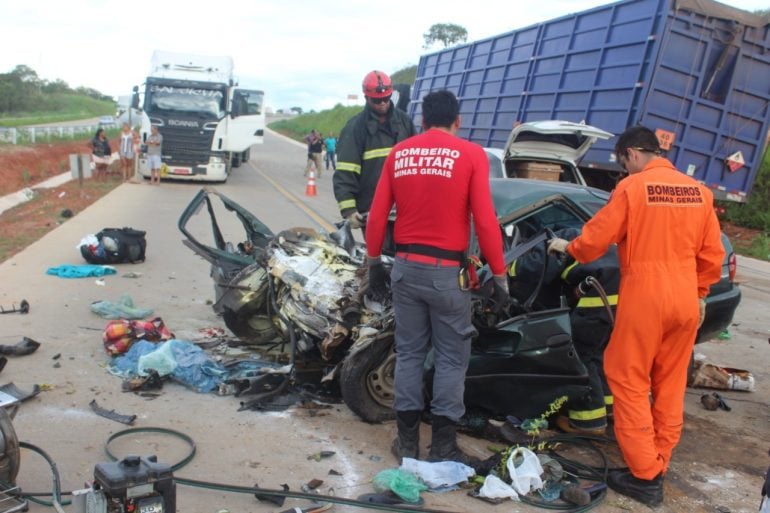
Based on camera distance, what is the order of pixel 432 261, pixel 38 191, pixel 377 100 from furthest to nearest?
pixel 38 191, pixel 377 100, pixel 432 261

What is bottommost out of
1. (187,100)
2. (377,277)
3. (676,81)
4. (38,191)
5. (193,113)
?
(38,191)

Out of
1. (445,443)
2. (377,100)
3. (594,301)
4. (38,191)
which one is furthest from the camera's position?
(38,191)

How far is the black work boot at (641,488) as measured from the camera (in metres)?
3.64

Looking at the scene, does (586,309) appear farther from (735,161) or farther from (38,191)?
(38,191)

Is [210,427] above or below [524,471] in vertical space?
below

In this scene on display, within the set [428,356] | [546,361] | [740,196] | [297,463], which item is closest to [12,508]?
[297,463]

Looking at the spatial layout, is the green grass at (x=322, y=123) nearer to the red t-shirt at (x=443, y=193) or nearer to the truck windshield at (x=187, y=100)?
the truck windshield at (x=187, y=100)

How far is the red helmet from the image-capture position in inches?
204

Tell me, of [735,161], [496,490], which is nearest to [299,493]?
[496,490]

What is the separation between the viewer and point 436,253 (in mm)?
3693

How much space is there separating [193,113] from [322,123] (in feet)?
164

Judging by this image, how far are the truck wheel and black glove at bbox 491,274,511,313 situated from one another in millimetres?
766

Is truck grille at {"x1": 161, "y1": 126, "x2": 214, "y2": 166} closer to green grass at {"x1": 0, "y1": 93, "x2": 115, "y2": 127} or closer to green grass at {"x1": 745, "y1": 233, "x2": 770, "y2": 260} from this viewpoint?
green grass at {"x1": 745, "y1": 233, "x2": 770, "y2": 260}

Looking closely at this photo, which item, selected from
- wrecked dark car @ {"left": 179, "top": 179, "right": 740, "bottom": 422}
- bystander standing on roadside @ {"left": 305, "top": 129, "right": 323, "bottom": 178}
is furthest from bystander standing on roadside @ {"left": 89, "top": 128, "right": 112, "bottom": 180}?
wrecked dark car @ {"left": 179, "top": 179, "right": 740, "bottom": 422}
